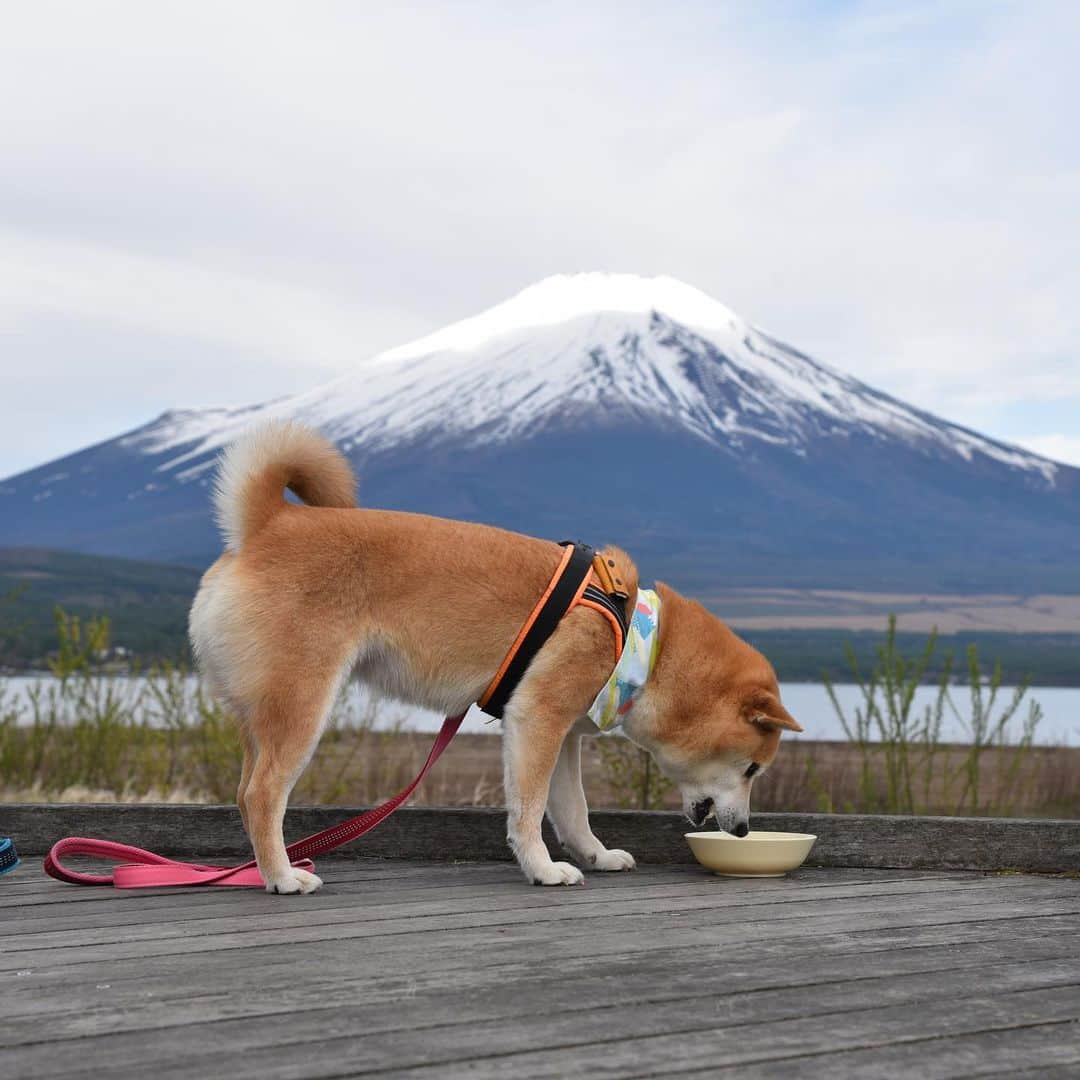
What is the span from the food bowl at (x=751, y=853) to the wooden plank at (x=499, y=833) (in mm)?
306

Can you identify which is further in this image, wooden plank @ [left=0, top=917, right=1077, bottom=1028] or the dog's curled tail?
the dog's curled tail

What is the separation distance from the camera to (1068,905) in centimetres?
400

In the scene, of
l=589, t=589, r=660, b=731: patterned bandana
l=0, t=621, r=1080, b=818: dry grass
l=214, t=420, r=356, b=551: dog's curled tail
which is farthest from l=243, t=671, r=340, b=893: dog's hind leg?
l=0, t=621, r=1080, b=818: dry grass

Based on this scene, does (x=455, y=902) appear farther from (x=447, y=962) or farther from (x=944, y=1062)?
(x=944, y=1062)

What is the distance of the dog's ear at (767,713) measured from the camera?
15.0 feet

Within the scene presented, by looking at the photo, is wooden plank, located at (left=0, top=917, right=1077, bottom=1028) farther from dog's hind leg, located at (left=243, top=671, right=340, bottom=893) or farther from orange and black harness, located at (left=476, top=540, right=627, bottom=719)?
orange and black harness, located at (left=476, top=540, right=627, bottom=719)

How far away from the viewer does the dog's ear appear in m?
4.59

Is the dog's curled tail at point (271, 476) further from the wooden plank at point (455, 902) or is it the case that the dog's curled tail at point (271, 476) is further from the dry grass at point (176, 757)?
the dry grass at point (176, 757)

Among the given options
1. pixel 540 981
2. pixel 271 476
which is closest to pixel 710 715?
pixel 271 476

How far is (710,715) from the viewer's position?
4.64m

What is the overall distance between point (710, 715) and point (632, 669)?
1.03ft

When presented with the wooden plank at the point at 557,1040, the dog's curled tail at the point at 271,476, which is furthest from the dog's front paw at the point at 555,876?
the wooden plank at the point at 557,1040

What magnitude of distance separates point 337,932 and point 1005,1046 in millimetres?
1574

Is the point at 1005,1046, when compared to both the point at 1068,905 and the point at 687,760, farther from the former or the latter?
the point at 687,760
